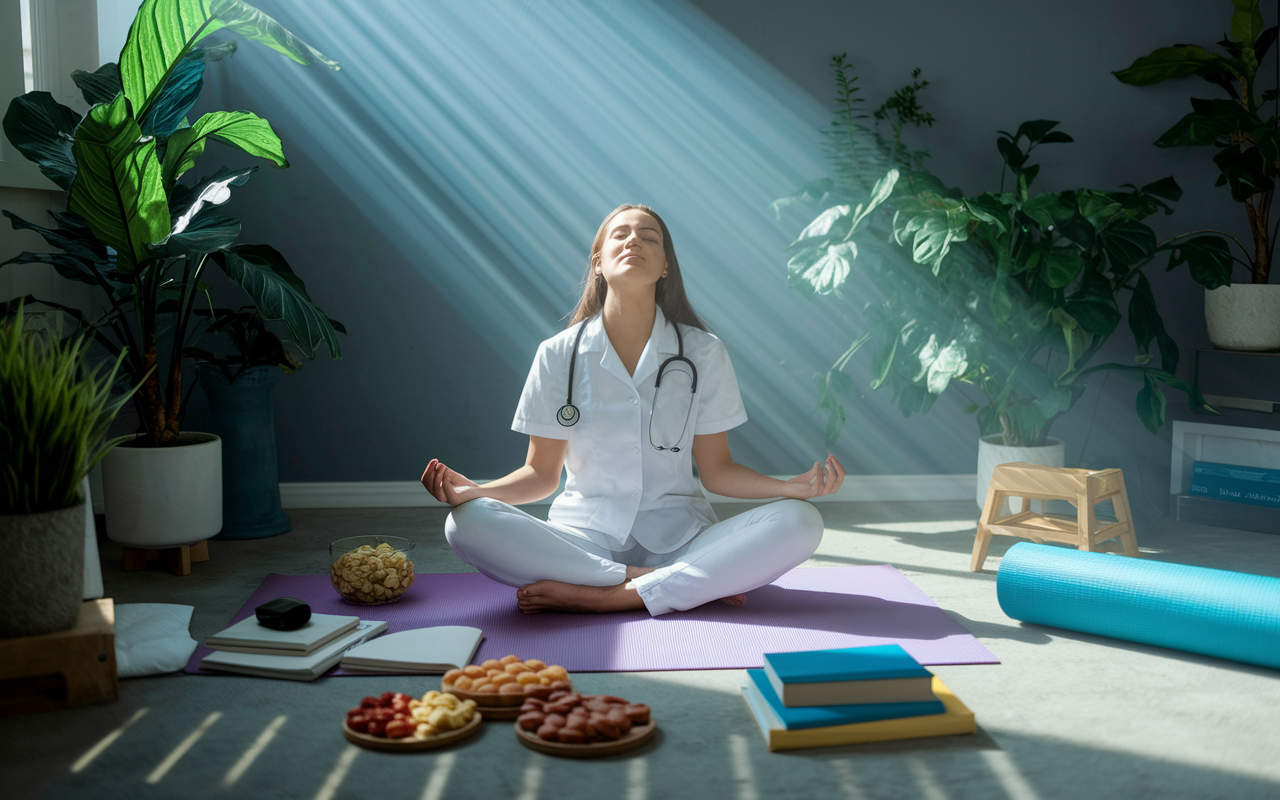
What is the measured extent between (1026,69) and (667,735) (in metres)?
2.89

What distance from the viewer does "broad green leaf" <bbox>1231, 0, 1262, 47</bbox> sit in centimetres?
321

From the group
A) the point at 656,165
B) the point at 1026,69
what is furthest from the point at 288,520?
the point at 1026,69

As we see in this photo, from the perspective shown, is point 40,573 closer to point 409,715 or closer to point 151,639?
point 151,639

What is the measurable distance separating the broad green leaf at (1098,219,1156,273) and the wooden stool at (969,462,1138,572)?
0.65 metres

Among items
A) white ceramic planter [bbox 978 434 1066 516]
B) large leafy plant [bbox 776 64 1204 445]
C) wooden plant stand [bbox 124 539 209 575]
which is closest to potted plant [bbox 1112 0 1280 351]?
large leafy plant [bbox 776 64 1204 445]

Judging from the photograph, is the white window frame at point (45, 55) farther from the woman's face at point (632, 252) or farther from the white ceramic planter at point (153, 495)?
the woman's face at point (632, 252)

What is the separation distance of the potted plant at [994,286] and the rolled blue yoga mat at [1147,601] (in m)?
0.81

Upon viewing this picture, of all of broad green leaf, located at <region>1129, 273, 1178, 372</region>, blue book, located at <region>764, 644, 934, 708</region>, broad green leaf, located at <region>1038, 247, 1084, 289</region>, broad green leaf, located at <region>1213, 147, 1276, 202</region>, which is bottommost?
blue book, located at <region>764, 644, 934, 708</region>

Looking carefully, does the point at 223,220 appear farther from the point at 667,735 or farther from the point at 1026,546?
the point at 1026,546

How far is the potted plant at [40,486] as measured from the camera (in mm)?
1549

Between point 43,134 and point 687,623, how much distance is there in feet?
6.51

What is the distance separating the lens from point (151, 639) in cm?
185

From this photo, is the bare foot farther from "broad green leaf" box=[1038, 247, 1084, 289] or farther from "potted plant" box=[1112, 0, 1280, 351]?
"potted plant" box=[1112, 0, 1280, 351]

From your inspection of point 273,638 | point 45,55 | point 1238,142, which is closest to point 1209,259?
point 1238,142
